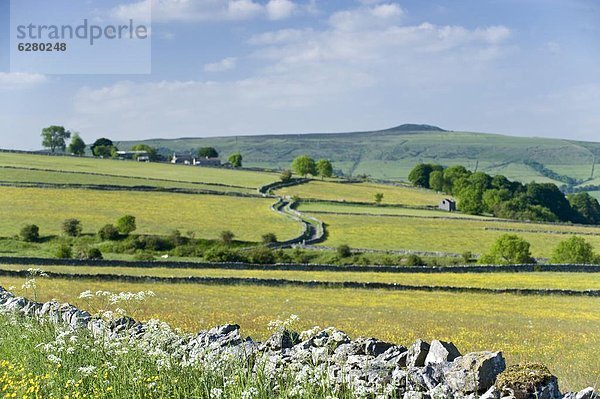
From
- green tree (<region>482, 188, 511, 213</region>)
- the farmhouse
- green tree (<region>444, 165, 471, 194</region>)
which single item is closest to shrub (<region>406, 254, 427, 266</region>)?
green tree (<region>482, 188, 511, 213</region>)

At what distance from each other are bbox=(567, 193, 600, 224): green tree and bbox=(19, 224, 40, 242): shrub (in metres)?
100

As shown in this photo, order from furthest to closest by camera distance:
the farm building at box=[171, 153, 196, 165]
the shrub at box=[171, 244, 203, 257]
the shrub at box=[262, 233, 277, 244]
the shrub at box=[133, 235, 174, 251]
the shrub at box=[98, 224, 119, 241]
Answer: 1. the farm building at box=[171, 153, 196, 165]
2. the shrub at box=[262, 233, 277, 244]
3. the shrub at box=[98, 224, 119, 241]
4. the shrub at box=[133, 235, 174, 251]
5. the shrub at box=[171, 244, 203, 257]

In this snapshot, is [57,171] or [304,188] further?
[304,188]

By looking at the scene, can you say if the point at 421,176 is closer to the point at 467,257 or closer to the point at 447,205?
the point at 447,205

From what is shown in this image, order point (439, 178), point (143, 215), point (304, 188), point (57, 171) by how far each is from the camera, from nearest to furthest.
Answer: point (143, 215)
point (57, 171)
point (304, 188)
point (439, 178)

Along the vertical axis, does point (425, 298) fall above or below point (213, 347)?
below

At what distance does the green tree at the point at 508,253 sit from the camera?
63375 millimetres

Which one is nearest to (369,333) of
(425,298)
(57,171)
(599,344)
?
(599,344)

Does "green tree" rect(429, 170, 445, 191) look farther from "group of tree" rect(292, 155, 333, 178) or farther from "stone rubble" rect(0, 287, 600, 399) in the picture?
"stone rubble" rect(0, 287, 600, 399)

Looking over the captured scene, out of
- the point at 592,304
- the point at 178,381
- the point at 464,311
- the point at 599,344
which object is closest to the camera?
the point at 178,381

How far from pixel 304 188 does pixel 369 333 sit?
331ft

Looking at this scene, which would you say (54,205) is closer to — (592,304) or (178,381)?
(592,304)

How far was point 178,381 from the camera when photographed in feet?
33.8

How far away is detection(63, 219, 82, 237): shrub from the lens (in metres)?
67.3
